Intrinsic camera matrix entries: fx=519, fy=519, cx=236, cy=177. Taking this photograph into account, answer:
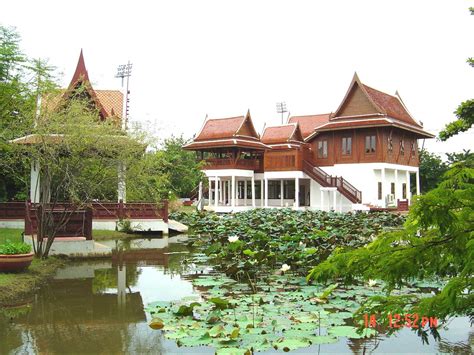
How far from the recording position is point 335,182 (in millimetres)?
33750

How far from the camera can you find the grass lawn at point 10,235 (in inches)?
628

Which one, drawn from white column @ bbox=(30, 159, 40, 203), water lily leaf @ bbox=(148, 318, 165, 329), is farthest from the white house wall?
water lily leaf @ bbox=(148, 318, 165, 329)

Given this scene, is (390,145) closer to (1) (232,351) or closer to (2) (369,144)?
(2) (369,144)

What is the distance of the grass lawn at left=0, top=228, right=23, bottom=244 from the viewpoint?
15955 millimetres

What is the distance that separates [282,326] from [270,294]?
2.01 m

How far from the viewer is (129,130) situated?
15133 millimetres

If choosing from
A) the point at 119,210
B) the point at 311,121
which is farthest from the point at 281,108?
the point at 119,210

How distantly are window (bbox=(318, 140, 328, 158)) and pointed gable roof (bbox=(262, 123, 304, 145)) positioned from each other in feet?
5.01

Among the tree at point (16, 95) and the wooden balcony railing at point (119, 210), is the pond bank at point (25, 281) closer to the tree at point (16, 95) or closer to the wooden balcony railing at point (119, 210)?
the tree at point (16, 95)

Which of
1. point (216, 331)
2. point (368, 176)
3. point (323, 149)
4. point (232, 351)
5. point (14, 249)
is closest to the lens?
point (232, 351)

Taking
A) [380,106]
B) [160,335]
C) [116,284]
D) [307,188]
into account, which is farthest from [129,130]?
[307,188]

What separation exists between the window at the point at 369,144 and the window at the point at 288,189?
7.85 m

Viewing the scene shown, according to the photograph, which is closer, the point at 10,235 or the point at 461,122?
the point at 461,122

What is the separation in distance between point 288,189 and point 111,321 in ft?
113
